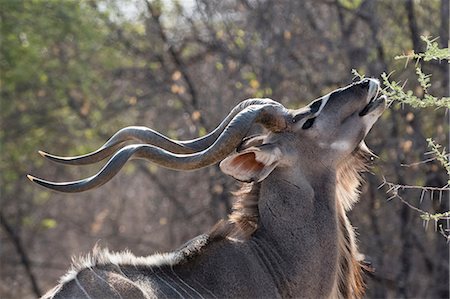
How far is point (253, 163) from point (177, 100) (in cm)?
525

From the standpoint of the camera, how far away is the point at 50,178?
11891 millimetres

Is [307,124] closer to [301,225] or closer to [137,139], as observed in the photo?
[301,225]

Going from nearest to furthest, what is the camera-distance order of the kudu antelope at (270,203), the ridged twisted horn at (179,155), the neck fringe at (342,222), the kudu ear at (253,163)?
the ridged twisted horn at (179,155), the kudu antelope at (270,203), the kudu ear at (253,163), the neck fringe at (342,222)

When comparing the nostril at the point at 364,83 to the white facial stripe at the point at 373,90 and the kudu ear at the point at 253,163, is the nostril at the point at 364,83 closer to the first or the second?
the white facial stripe at the point at 373,90

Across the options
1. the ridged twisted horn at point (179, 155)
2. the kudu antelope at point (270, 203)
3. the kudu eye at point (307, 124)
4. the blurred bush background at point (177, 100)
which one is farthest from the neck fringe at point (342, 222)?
the blurred bush background at point (177, 100)

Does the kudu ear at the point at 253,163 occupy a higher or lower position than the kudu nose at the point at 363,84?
lower

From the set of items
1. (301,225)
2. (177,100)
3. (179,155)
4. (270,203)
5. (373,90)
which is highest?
(179,155)

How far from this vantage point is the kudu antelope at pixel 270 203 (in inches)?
172

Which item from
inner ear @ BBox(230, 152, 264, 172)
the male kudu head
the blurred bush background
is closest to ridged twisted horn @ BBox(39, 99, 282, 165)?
the male kudu head

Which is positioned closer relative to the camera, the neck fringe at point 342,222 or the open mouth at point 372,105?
the neck fringe at point 342,222

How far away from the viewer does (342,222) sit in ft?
15.9

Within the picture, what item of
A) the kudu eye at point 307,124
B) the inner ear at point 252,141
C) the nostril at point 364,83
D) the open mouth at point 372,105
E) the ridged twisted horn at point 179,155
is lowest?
the open mouth at point 372,105

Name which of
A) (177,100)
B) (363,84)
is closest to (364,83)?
(363,84)

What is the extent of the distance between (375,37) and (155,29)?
231cm
